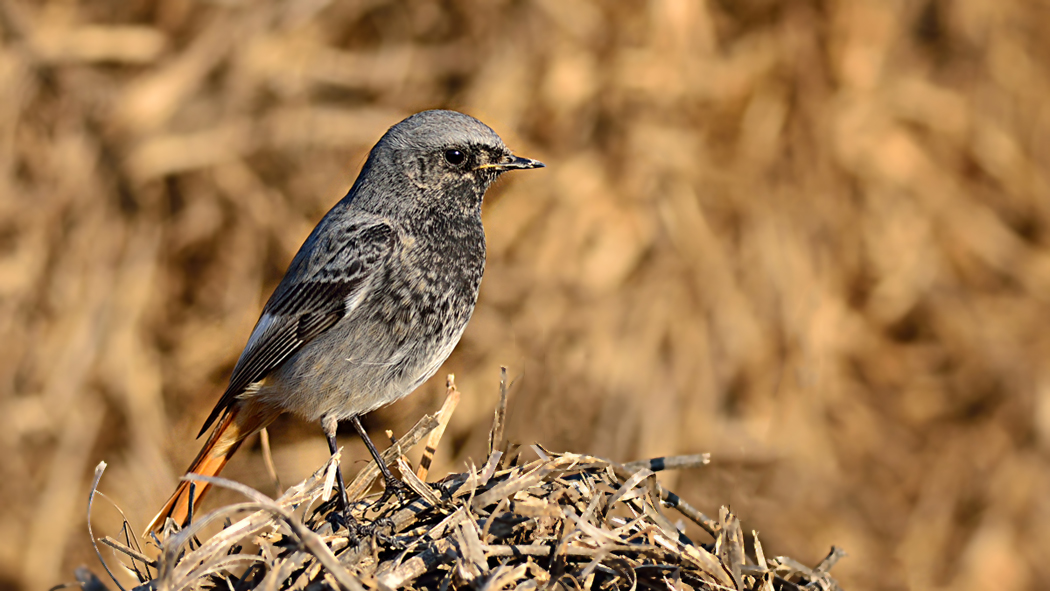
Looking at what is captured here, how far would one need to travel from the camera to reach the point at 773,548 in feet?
11.7

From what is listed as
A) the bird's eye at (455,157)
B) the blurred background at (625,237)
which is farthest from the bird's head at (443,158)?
the blurred background at (625,237)

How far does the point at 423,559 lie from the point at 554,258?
235 centimetres

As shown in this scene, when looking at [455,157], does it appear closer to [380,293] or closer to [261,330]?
[380,293]

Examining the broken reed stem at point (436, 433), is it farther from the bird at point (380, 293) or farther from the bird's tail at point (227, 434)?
the bird's tail at point (227, 434)

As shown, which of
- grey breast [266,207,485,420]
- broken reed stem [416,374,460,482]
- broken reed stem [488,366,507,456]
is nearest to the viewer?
broken reed stem [488,366,507,456]

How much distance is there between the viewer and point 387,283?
2.19m

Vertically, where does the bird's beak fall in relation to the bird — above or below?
above

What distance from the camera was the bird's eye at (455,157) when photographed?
2.27 m

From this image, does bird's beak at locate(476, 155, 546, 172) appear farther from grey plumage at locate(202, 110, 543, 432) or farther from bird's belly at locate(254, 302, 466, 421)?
bird's belly at locate(254, 302, 466, 421)

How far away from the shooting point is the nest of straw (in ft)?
5.00

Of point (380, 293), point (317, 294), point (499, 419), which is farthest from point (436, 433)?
point (317, 294)

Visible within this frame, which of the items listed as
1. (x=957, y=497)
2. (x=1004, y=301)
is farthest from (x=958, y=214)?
(x=957, y=497)

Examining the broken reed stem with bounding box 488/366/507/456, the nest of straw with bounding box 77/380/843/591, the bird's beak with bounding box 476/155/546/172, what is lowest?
the nest of straw with bounding box 77/380/843/591

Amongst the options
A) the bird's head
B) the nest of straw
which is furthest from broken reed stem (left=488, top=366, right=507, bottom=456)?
the bird's head
